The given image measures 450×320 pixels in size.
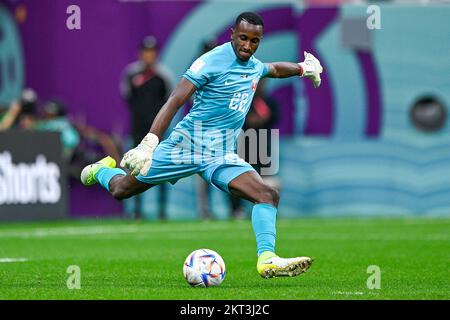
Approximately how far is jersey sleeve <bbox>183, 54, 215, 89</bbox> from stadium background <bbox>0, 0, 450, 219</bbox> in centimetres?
1088

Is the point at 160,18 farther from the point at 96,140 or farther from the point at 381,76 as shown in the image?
the point at 381,76

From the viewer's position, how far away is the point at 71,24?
66.8 feet

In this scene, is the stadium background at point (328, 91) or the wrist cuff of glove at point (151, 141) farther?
the stadium background at point (328, 91)

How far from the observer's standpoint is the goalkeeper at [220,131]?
10.2m

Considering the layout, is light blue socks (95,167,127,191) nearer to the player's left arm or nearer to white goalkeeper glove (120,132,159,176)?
white goalkeeper glove (120,132,159,176)

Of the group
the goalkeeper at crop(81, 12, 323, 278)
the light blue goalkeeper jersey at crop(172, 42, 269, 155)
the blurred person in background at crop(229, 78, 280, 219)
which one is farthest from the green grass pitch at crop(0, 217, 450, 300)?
the light blue goalkeeper jersey at crop(172, 42, 269, 155)

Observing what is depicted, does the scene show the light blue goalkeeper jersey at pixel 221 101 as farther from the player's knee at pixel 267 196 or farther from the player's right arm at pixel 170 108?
the player's knee at pixel 267 196

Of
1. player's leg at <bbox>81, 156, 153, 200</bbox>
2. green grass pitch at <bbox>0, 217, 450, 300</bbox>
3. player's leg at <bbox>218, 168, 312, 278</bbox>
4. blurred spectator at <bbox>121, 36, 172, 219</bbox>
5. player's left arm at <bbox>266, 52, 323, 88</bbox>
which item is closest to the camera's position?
green grass pitch at <bbox>0, 217, 450, 300</bbox>

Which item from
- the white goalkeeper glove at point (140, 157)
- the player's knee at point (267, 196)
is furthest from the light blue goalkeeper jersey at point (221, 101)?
the white goalkeeper glove at point (140, 157)

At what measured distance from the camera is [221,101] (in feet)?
34.6

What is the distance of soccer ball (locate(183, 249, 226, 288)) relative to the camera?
32.5 ft

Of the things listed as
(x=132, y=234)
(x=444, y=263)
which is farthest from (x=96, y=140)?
(x=444, y=263)

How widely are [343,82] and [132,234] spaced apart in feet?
20.2

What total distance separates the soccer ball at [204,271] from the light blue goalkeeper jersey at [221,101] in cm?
117
